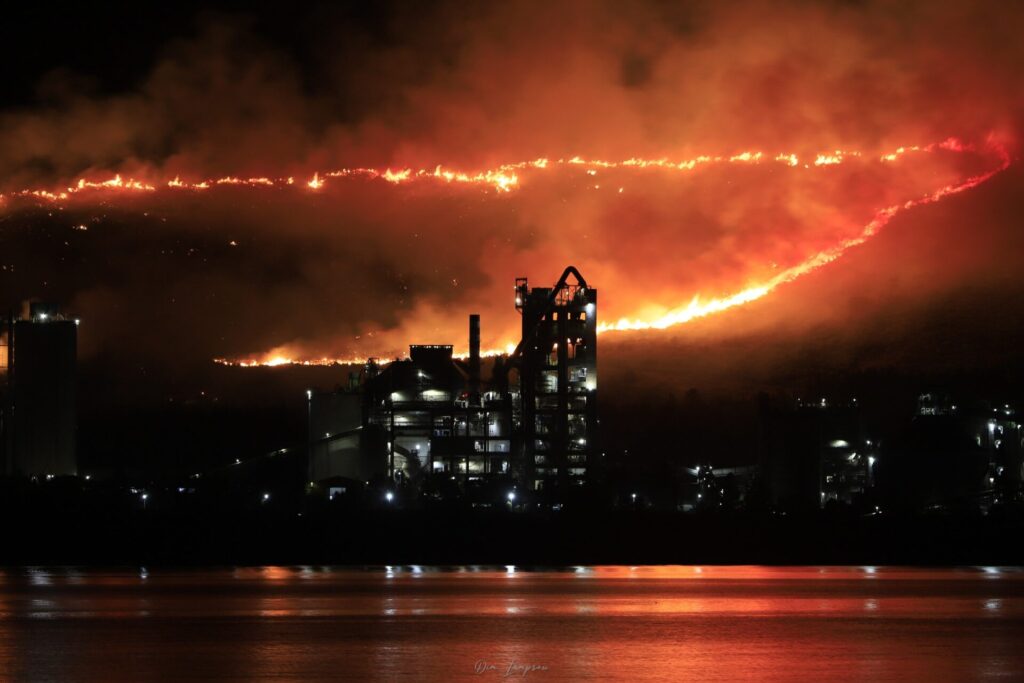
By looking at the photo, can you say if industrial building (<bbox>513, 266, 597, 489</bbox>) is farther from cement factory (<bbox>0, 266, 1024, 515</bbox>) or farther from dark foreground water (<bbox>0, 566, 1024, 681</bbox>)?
dark foreground water (<bbox>0, 566, 1024, 681</bbox>)

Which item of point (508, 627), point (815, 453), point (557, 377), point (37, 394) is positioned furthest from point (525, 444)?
point (508, 627)

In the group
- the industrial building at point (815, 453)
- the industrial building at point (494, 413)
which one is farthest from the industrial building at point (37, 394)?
the industrial building at point (815, 453)

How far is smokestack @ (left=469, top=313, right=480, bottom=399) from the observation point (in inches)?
3701

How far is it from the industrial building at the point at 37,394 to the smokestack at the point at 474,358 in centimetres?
2520

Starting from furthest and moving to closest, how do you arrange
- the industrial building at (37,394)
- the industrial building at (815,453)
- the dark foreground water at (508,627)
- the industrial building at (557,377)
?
1. the industrial building at (815,453)
2. the industrial building at (557,377)
3. the industrial building at (37,394)
4. the dark foreground water at (508,627)

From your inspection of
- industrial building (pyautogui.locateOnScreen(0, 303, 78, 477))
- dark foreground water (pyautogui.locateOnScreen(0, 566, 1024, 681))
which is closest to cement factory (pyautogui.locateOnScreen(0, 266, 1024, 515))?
industrial building (pyautogui.locateOnScreen(0, 303, 78, 477))

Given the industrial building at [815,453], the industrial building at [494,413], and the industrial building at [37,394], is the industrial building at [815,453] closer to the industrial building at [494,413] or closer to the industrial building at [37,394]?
the industrial building at [494,413]

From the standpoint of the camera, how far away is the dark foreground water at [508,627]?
99.1ft

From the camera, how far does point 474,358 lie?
312 ft

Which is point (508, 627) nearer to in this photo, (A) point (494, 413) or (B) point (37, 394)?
(B) point (37, 394)

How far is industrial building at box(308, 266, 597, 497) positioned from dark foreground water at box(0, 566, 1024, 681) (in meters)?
35.4

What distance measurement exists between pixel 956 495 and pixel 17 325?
58.3 meters

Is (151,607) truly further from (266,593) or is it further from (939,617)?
(939,617)

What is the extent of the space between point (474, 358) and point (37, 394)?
2794 centimetres
